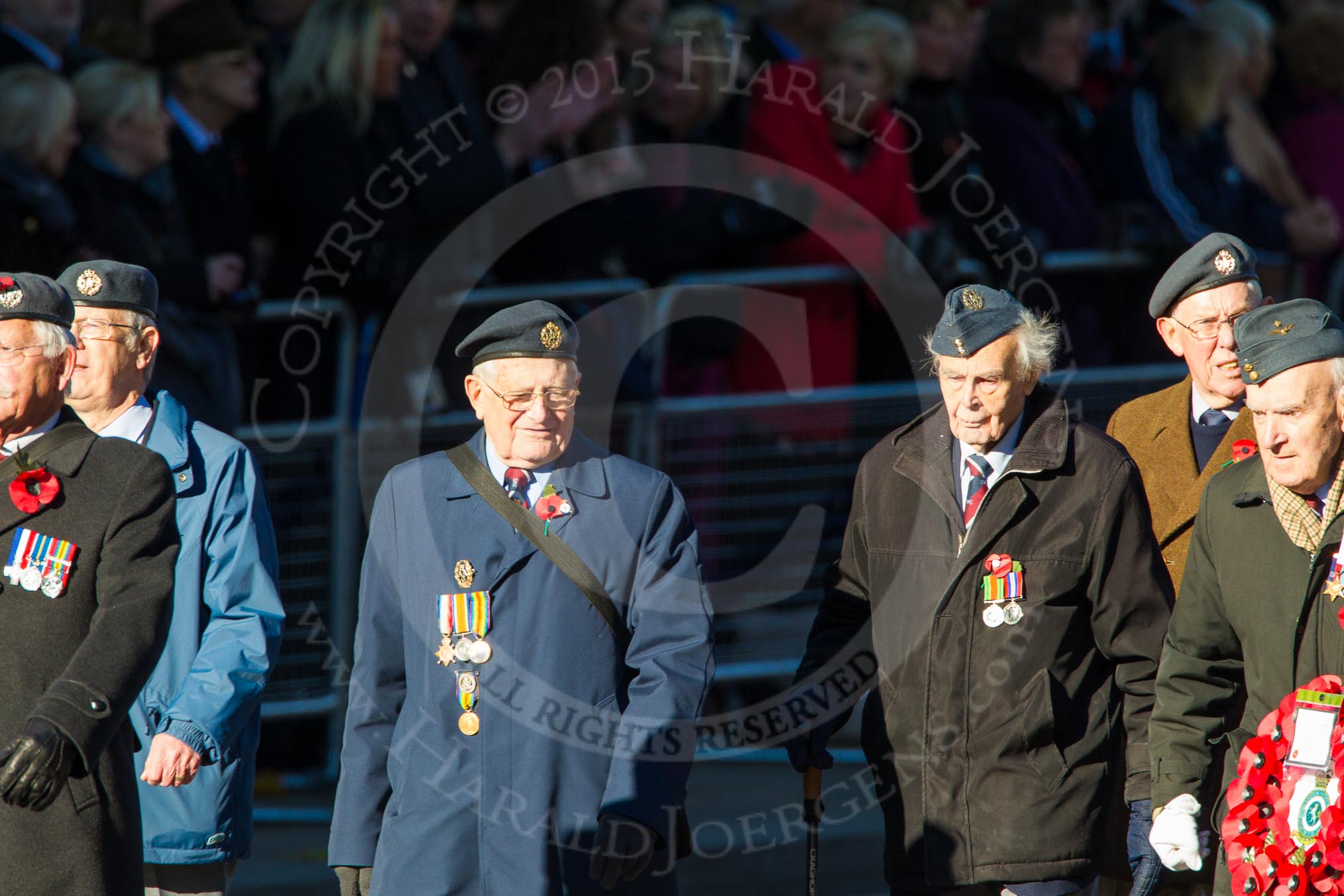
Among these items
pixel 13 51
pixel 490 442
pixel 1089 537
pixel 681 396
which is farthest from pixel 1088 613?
pixel 13 51

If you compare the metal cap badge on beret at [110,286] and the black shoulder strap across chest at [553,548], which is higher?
the metal cap badge on beret at [110,286]

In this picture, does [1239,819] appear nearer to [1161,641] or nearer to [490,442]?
[1161,641]

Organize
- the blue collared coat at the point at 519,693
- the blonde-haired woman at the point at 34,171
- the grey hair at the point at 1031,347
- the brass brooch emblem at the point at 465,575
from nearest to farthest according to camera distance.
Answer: the blue collared coat at the point at 519,693, the brass brooch emblem at the point at 465,575, the grey hair at the point at 1031,347, the blonde-haired woman at the point at 34,171

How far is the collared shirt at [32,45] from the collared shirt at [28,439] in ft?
11.1

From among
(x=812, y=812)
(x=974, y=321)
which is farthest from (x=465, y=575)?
(x=974, y=321)

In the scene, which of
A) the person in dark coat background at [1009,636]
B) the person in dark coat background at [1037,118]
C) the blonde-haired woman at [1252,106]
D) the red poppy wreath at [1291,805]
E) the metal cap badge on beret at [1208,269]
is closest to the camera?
the red poppy wreath at [1291,805]

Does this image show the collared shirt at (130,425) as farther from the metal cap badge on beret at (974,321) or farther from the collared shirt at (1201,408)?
the collared shirt at (1201,408)

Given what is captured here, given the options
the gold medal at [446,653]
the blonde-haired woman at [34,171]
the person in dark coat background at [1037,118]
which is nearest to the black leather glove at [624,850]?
the gold medal at [446,653]

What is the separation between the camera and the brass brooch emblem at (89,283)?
5.15 m

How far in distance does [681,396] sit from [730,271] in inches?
22.9

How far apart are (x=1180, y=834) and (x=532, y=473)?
1.74 meters

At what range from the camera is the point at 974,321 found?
16.5ft

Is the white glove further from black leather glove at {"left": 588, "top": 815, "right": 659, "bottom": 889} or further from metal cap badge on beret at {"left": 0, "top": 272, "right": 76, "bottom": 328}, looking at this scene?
metal cap badge on beret at {"left": 0, "top": 272, "right": 76, "bottom": 328}

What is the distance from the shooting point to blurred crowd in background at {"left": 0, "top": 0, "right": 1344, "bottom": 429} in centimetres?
751
